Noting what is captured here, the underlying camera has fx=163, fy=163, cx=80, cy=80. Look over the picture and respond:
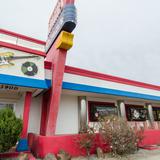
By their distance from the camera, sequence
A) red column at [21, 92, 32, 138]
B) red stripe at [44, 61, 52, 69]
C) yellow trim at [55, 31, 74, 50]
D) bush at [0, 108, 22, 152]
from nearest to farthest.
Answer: bush at [0, 108, 22, 152] < red column at [21, 92, 32, 138] < yellow trim at [55, 31, 74, 50] < red stripe at [44, 61, 52, 69]

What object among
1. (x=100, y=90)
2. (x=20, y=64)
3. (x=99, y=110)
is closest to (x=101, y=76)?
(x=100, y=90)

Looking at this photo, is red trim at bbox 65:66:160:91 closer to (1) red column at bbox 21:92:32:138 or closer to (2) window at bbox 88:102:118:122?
(2) window at bbox 88:102:118:122

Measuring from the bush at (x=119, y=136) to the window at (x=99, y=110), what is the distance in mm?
4167

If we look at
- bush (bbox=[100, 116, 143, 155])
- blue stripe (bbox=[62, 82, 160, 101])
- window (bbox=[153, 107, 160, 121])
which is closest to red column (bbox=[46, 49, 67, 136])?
blue stripe (bbox=[62, 82, 160, 101])

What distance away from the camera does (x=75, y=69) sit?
1149cm

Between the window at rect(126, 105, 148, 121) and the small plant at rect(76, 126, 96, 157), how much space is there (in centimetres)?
760

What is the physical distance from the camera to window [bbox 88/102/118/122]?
511 inches

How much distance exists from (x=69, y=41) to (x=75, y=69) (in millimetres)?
2983

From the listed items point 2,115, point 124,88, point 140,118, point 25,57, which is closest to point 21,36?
point 25,57

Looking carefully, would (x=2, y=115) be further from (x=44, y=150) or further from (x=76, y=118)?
(x=76, y=118)

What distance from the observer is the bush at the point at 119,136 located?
8180mm

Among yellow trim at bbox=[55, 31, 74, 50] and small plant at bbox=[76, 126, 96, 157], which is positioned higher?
yellow trim at bbox=[55, 31, 74, 50]

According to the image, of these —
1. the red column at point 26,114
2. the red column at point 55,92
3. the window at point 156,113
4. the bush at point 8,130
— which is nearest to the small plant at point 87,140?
the red column at point 55,92

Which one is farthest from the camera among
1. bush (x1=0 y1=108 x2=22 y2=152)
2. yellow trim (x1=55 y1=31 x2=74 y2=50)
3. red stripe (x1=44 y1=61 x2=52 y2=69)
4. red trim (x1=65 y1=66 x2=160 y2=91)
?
red trim (x1=65 y1=66 x2=160 y2=91)
